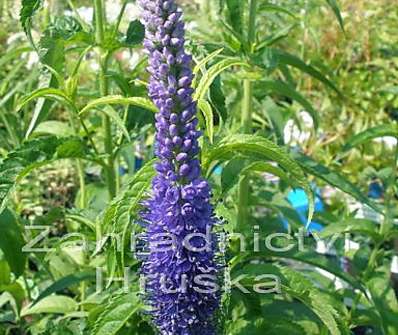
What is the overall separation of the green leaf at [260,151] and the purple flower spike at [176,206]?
11 cm

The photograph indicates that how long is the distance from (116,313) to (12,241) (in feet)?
1.55

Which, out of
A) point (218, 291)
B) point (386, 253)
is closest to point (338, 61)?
point (386, 253)

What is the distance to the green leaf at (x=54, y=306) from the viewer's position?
2.12 metres

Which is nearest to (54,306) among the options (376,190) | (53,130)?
(53,130)

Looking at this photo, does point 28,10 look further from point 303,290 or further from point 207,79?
point 303,290

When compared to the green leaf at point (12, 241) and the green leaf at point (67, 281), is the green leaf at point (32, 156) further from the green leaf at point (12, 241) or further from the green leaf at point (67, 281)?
the green leaf at point (67, 281)

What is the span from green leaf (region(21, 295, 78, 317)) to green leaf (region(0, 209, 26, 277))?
10.7 inches

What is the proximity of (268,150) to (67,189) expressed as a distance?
7.45 feet

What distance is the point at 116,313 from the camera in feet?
4.91

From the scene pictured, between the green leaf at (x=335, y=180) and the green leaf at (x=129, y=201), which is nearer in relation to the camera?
the green leaf at (x=129, y=201)

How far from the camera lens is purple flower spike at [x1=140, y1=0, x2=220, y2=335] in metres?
1.17

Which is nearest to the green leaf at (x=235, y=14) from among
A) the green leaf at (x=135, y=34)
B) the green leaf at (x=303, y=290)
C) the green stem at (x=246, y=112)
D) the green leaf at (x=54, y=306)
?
the green stem at (x=246, y=112)

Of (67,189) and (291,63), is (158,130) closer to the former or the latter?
(291,63)

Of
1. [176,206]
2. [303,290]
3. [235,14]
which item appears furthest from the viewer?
[235,14]
